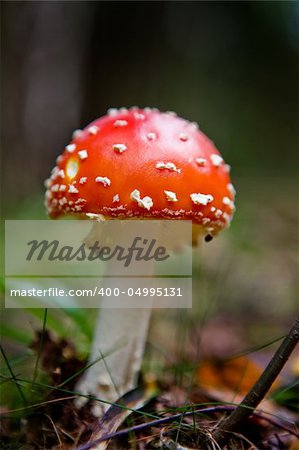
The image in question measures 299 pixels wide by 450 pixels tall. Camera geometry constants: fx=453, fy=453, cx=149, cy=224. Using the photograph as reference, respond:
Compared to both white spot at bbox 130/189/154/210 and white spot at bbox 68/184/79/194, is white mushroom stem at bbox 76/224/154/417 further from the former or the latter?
white spot at bbox 130/189/154/210

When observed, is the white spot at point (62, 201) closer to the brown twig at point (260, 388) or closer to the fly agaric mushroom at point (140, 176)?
the fly agaric mushroom at point (140, 176)

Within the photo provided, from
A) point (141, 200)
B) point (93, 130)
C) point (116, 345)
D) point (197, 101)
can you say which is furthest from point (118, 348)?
point (197, 101)

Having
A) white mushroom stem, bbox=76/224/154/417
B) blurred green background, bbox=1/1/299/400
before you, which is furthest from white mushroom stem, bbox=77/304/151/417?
blurred green background, bbox=1/1/299/400

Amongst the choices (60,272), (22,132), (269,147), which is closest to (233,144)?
(269,147)

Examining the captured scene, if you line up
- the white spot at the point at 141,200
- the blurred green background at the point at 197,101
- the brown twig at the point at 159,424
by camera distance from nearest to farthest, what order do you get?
1. the brown twig at the point at 159,424
2. the white spot at the point at 141,200
3. the blurred green background at the point at 197,101

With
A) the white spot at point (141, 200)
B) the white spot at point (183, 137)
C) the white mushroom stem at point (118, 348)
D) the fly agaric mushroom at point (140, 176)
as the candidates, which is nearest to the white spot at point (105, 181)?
A: the fly agaric mushroom at point (140, 176)

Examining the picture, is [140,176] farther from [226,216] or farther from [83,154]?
[226,216]
